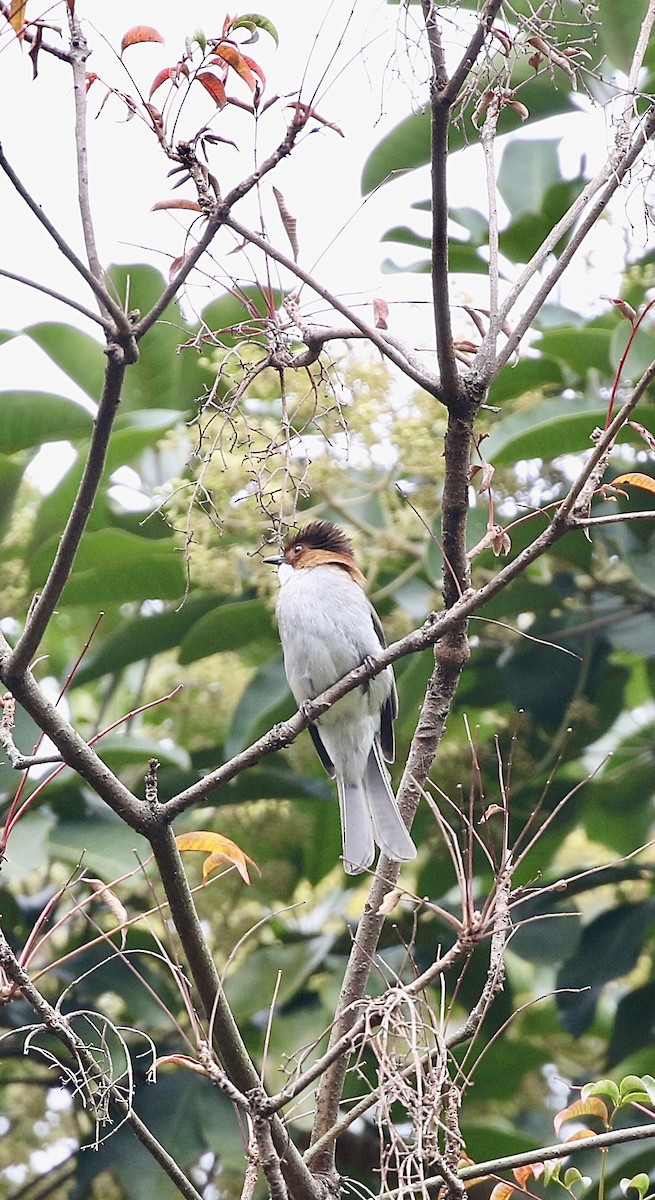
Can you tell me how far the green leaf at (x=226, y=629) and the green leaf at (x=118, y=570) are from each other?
132mm

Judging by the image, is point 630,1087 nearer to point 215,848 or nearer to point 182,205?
point 215,848

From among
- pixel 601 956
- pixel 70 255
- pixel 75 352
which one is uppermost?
pixel 70 255

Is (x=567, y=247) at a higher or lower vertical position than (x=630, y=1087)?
higher

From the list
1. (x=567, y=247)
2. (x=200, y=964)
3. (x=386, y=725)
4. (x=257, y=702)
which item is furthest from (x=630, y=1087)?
(x=257, y=702)

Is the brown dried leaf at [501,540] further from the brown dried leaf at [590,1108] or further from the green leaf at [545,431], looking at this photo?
the green leaf at [545,431]

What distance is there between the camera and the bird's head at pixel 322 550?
4.00 metres

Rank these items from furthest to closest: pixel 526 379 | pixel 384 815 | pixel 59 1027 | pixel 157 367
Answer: pixel 157 367 < pixel 526 379 < pixel 384 815 < pixel 59 1027

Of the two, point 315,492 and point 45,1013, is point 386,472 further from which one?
point 45,1013

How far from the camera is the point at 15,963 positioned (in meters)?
1.77

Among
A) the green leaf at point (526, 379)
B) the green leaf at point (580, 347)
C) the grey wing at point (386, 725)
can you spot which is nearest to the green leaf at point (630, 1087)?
the grey wing at point (386, 725)

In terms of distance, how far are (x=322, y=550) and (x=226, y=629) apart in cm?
40

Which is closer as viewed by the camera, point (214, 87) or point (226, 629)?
point (214, 87)

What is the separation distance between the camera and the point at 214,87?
1780 mm

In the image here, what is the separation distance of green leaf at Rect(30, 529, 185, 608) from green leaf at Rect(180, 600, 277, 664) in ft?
0.43
